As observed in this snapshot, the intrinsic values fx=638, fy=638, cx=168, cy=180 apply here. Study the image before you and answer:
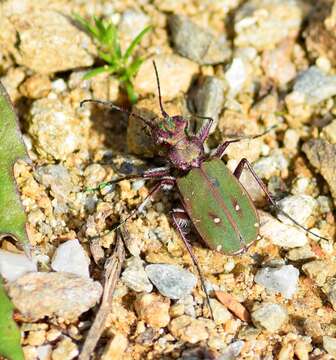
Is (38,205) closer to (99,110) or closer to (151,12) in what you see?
(99,110)

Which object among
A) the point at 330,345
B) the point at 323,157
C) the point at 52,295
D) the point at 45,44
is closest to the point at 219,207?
the point at 323,157

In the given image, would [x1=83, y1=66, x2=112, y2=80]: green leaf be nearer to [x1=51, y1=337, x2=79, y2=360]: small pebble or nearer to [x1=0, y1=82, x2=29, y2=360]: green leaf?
[x1=0, y1=82, x2=29, y2=360]: green leaf

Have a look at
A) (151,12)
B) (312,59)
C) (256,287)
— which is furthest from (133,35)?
(256,287)

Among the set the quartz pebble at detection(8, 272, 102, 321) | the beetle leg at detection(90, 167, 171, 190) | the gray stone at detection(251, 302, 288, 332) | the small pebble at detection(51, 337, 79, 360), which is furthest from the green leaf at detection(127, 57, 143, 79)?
the small pebble at detection(51, 337, 79, 360)

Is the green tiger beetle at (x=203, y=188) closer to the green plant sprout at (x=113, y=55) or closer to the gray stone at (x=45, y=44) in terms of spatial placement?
the green plant sprout at (x=113, y=55)

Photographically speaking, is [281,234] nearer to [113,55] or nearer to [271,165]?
[271,165]
